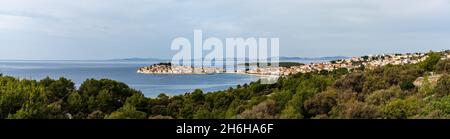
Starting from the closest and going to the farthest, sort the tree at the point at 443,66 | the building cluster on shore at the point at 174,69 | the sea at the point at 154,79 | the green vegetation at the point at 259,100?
the green vegetation at the point at 259,100, the tree at the point at 443,66, the sea at the point at 154,79, the building cluster on shore at the point at 174,69

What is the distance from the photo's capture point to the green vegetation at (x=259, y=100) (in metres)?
7.98

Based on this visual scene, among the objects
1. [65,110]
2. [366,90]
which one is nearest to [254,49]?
[366,90]

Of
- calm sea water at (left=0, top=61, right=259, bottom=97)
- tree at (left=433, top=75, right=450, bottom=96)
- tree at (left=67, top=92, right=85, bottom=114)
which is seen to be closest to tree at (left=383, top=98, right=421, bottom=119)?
tree at (left=433, top=75, right=450, bottom=96)

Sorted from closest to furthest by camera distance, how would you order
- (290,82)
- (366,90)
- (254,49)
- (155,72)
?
(254,49)
(366,90)
(290,82)
(155,72)

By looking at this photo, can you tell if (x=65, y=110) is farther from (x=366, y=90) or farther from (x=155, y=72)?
(x=155, y=72)

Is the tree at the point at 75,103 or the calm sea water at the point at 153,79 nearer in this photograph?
the tree at the point at 75,103

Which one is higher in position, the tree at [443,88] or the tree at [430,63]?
the tree at [430,63]

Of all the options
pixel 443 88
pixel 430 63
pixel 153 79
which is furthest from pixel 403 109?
pixel 153 79

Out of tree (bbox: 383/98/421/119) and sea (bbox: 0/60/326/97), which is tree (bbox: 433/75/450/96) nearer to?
tree (bbox: 383/98/421/119)

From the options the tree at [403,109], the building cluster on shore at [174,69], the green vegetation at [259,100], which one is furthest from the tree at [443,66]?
the building cluster on shore at [174,69]

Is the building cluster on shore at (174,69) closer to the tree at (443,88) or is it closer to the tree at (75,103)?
the tree at (75,103)
